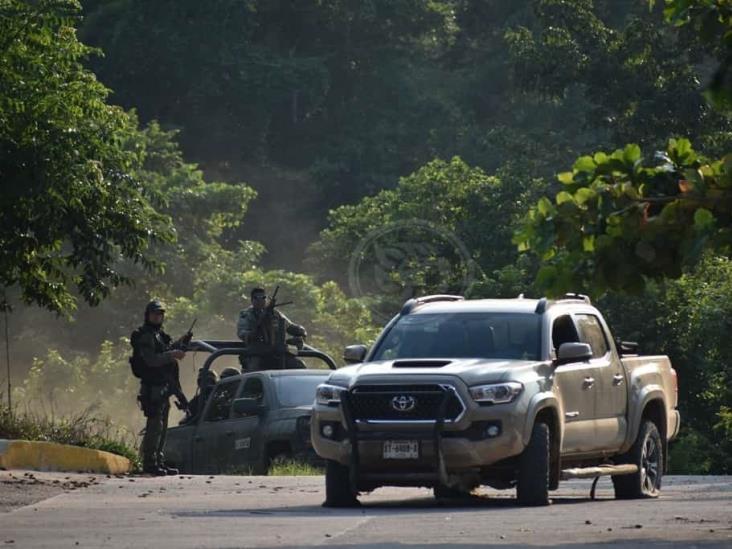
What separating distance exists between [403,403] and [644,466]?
3280 mm

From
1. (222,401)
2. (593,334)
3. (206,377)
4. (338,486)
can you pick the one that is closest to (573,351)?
(593,334)

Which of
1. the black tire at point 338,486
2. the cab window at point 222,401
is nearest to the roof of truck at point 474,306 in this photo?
the black tire at point 338,486

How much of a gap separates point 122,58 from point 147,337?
48180mm

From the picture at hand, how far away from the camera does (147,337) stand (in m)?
20.9

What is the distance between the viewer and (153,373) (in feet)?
68.6

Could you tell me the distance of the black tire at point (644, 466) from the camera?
18.1 meters

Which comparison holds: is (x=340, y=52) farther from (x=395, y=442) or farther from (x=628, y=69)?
(x=395, y=442)

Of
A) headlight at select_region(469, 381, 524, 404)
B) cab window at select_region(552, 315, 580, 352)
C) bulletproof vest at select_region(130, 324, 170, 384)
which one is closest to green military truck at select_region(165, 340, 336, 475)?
bulletproof vest at select_region(130, 324, 170, 384)

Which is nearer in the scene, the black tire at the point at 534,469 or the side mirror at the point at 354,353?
the black tire at the point at 534,469

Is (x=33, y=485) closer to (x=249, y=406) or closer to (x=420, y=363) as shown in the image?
(x=420, y=363)

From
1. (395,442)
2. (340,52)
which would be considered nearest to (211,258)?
(340,52)

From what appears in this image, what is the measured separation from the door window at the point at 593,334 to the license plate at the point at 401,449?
8.58ft

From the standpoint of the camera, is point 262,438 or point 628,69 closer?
point 262,438

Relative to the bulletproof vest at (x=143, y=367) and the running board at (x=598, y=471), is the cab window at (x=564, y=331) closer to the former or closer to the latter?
the running board at (x=598, y=471)
